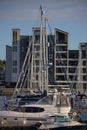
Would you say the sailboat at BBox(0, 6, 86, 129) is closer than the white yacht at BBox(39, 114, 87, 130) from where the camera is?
No

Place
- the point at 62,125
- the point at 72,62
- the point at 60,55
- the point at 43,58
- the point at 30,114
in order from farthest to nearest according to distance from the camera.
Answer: the point at 72,62
the point at 60,55
the point at 43,58
the point at 30,114
the point at 62,125

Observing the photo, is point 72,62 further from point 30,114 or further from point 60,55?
point 30,114

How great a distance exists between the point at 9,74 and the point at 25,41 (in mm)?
9743

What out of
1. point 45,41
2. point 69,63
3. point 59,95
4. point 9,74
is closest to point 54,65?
point 69,63

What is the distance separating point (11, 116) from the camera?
25484mm

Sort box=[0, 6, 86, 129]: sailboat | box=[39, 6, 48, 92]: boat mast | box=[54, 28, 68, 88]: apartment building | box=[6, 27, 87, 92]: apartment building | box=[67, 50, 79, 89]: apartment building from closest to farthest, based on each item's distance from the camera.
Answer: box=[0, 6, 86, 129]: sailboat
box=[39, 6, 48, 92]: boat mast
box=[6, 27, 87, 92]: apartment building
box=[54, 28, 68, 88]: apartment building
box=[67, 50, 79, 89]: apartment building

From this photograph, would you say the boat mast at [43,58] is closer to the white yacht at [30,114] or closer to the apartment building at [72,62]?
the white yacht at [30,114]

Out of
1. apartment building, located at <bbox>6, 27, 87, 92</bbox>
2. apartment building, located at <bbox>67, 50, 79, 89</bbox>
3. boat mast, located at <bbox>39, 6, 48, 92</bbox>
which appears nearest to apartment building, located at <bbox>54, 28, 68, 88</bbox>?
apartment building, located at <bbox>6, 27, 87, 92</bbox>

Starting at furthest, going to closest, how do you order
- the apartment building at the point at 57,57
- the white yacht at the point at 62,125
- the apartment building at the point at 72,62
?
the apartment building at the point at 72,62
the apartment building at the point at 57,57
the white yacht at the point at 62,125

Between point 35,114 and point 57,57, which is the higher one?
point 57,57

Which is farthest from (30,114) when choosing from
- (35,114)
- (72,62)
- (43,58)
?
(72,62)

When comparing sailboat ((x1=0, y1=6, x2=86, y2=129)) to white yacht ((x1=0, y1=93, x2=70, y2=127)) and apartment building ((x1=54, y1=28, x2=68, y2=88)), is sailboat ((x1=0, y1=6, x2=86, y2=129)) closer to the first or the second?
white yacht ((x1=0, y1=93, x2=70, y2=127))

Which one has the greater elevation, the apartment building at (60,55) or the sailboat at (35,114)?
the apartment building at (60,55)

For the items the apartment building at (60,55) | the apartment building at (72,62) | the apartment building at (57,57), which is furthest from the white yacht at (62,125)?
the apartment building at (72,62)
